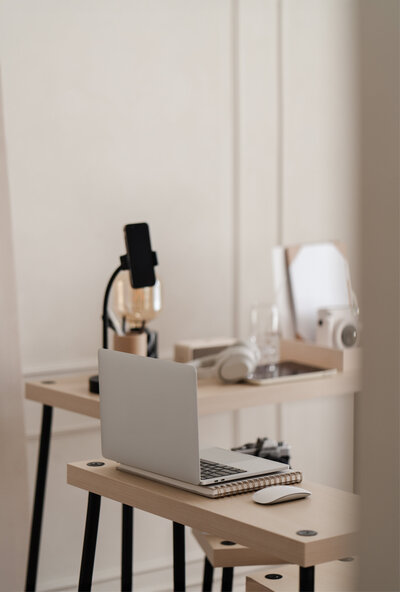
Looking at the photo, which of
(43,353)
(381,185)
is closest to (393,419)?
(381,185)

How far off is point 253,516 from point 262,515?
0.02 metres

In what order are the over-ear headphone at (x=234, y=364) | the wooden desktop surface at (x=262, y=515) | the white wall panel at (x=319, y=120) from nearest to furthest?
1. the wooden desktop surface at (x=262, y=515)
2. the over-ear headphone at (x=234, y=364)
3. the white wall panel at (x=319, y=120)

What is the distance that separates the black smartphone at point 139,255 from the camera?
2.18 meters

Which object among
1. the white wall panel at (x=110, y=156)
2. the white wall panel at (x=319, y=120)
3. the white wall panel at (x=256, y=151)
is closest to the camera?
the white wall panel at (x=110, y=156)

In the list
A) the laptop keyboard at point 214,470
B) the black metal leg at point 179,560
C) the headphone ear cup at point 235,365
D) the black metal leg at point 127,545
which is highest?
the headphone ear cup at point 235,365

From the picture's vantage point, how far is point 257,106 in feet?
9.62

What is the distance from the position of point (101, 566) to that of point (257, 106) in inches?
62.4

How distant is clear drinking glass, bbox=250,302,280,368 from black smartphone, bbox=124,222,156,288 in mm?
611

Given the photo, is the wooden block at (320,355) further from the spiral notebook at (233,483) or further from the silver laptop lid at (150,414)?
the silver laptop lid at (150,414)

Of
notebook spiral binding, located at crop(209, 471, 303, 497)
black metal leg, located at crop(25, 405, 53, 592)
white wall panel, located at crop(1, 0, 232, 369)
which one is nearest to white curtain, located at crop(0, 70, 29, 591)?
black metal leg, located at crop(25, 405, 53, 592)

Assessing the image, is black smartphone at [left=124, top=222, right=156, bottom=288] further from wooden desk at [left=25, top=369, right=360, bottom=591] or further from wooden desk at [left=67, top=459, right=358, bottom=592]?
wooden desk at [left=67, top=459, right=358, bottom=592]

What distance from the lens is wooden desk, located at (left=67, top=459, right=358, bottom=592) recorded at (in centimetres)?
134

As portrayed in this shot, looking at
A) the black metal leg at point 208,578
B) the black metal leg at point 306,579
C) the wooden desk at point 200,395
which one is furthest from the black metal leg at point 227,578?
the black metal leg at point 306,579

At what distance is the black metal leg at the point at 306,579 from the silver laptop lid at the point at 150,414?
0.83ft
